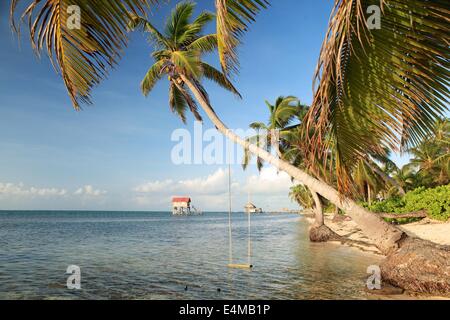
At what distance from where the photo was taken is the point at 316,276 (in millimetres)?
12281

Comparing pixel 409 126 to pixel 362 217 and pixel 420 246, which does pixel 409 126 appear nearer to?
pixel 362 217

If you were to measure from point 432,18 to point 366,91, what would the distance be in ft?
3.27

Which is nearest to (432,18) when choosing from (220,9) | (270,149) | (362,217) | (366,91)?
(366,91)

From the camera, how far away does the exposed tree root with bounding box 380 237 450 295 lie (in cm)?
781

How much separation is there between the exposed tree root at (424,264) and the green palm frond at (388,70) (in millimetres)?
4758

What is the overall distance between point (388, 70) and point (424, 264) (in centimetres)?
A: 631

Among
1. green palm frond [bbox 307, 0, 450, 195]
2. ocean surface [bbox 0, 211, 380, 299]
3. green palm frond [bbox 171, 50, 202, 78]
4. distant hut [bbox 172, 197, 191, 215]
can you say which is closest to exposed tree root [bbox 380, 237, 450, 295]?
ocean surface [bbox 0, 211, 380, 299]

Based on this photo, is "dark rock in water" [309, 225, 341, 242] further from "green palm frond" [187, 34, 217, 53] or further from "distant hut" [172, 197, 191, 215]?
"distant hut" [172, 197, 191, 215]

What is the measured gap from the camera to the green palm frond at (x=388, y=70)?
3.08 m

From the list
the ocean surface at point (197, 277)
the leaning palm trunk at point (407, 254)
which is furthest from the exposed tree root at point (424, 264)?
the ocean surface at point (197, 277)

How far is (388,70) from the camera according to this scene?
361 cm

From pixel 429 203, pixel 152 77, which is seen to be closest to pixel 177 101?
pixel 152 77

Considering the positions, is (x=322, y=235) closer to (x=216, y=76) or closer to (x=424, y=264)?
(x=216, y=76)

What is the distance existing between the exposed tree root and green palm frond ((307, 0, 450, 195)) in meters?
4.76
